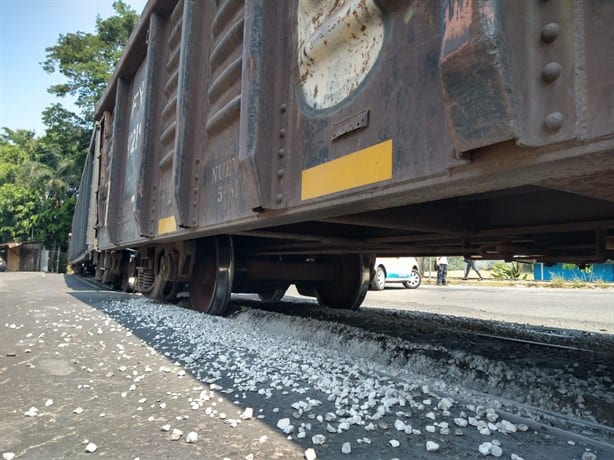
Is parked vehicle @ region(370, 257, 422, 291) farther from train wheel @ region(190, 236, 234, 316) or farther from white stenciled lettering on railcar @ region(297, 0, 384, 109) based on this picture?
white stenciled lettering on railcar @ region(297, 0, 384, 109)

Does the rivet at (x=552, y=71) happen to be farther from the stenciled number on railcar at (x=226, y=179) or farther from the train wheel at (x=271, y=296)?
the train wheel at (x=271, y=296)

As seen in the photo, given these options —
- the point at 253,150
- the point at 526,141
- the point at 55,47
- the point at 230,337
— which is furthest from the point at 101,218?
the point at 55,47

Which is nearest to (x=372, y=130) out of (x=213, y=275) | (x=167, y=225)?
(x=167, y=225)

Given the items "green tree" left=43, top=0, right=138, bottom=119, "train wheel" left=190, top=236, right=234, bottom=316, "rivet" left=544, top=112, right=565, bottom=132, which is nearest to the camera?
"rivet" left=544, top=112, right=565, bottom=132

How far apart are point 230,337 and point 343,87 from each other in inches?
99.0

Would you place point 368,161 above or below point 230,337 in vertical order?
above

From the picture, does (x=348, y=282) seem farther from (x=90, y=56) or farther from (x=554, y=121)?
(x=90, y=56)

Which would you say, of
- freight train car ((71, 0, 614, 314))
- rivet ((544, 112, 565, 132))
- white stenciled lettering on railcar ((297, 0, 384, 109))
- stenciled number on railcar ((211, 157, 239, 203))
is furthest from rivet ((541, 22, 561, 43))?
stenciled number on railcar ((211, 157, 239, 203))

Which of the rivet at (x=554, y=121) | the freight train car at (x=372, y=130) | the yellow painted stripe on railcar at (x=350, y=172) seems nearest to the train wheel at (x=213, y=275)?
the freight train car at (x=372, y=130)

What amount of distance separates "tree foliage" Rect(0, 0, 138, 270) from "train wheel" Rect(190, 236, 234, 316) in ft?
96.4

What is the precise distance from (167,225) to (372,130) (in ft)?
10.2

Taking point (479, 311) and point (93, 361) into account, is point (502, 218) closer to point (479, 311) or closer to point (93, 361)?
point (93, 361)

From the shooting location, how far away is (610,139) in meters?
1.17

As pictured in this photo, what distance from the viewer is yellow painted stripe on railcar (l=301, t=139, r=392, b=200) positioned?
6.16 ft
